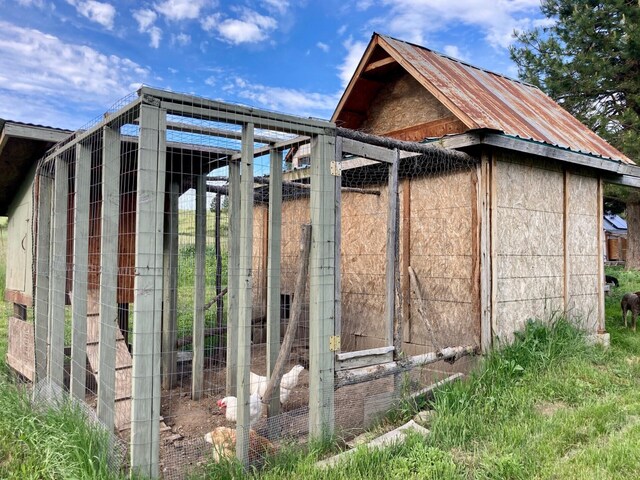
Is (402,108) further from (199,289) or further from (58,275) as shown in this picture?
(58,275)

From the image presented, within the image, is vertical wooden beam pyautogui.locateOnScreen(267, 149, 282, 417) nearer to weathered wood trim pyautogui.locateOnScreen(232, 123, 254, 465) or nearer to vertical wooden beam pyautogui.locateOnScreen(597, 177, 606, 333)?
weathered wood trim pyautogui.locateOnScreen(232, 123, 254, 465)

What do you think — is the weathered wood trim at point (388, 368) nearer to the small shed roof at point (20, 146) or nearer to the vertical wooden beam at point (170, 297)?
the vertical wooden beam at point (170, 297)

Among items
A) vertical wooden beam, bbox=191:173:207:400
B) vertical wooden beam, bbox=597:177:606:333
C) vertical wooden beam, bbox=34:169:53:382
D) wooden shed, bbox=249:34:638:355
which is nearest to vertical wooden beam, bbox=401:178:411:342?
wooden shed, bbox=249:34:638:355

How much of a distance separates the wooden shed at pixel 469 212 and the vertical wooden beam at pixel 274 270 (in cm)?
139

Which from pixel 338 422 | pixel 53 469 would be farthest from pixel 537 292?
pixel 53 469

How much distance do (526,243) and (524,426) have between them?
2754 millimetres

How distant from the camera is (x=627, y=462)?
3.47 metres

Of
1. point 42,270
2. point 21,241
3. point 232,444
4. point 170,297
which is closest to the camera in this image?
point 232,444

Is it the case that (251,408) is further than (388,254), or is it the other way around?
(388,254)

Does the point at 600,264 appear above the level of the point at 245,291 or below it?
above

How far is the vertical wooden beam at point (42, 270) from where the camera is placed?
5.16 metres

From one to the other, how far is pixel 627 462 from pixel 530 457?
641mm

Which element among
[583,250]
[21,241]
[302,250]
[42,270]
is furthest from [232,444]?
[583,250]

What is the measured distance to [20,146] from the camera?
5.23m
